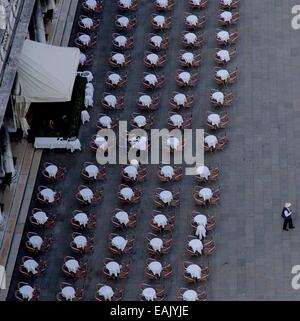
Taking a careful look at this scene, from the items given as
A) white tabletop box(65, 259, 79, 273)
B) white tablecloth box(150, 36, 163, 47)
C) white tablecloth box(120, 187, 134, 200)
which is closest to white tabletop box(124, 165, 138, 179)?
white tablecloth box(120, 187, 134, 200)

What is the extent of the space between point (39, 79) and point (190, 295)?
17296 millimetres

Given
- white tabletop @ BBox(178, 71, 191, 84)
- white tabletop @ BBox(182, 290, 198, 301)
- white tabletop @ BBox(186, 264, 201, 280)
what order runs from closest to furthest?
white tabletop @ BBox(182, 290, 198, 301)
white tabletop @ BBox(186, 264, 201, 280)
white tabletop @ BBox(178, 71, 191, 84)

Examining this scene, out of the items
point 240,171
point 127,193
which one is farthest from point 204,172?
point 127,193

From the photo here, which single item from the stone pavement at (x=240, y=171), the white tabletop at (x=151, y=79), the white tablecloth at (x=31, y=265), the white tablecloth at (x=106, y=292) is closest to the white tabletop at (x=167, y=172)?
the stone pavement at (x=240, y=171)

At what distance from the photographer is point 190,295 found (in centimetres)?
8538

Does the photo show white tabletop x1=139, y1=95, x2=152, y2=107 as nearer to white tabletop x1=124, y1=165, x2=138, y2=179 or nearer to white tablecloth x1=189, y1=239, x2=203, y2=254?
white tabletop x1=124, y1=165, x2=138, y2=179

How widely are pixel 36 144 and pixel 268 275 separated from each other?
57.9 ft

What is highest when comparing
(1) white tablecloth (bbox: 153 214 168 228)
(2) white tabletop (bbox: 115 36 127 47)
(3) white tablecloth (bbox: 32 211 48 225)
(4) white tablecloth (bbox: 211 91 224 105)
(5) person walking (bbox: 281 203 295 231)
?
(2) white tabletop (bbox: 115 36 127 47)

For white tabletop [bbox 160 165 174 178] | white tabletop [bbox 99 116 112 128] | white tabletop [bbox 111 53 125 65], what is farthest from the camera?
white tabletop [bbox 111 53 125 65]

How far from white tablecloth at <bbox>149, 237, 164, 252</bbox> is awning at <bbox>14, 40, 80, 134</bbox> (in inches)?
442

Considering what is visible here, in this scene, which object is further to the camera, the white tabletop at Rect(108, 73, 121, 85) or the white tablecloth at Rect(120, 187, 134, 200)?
the white tabletop at Rect(108, 73, 121, 85)

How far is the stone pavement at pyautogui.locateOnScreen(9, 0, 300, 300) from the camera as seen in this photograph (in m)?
87.5

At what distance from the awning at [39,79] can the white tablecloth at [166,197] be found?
856 cm

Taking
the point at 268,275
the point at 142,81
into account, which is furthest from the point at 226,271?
the point at 142,81
